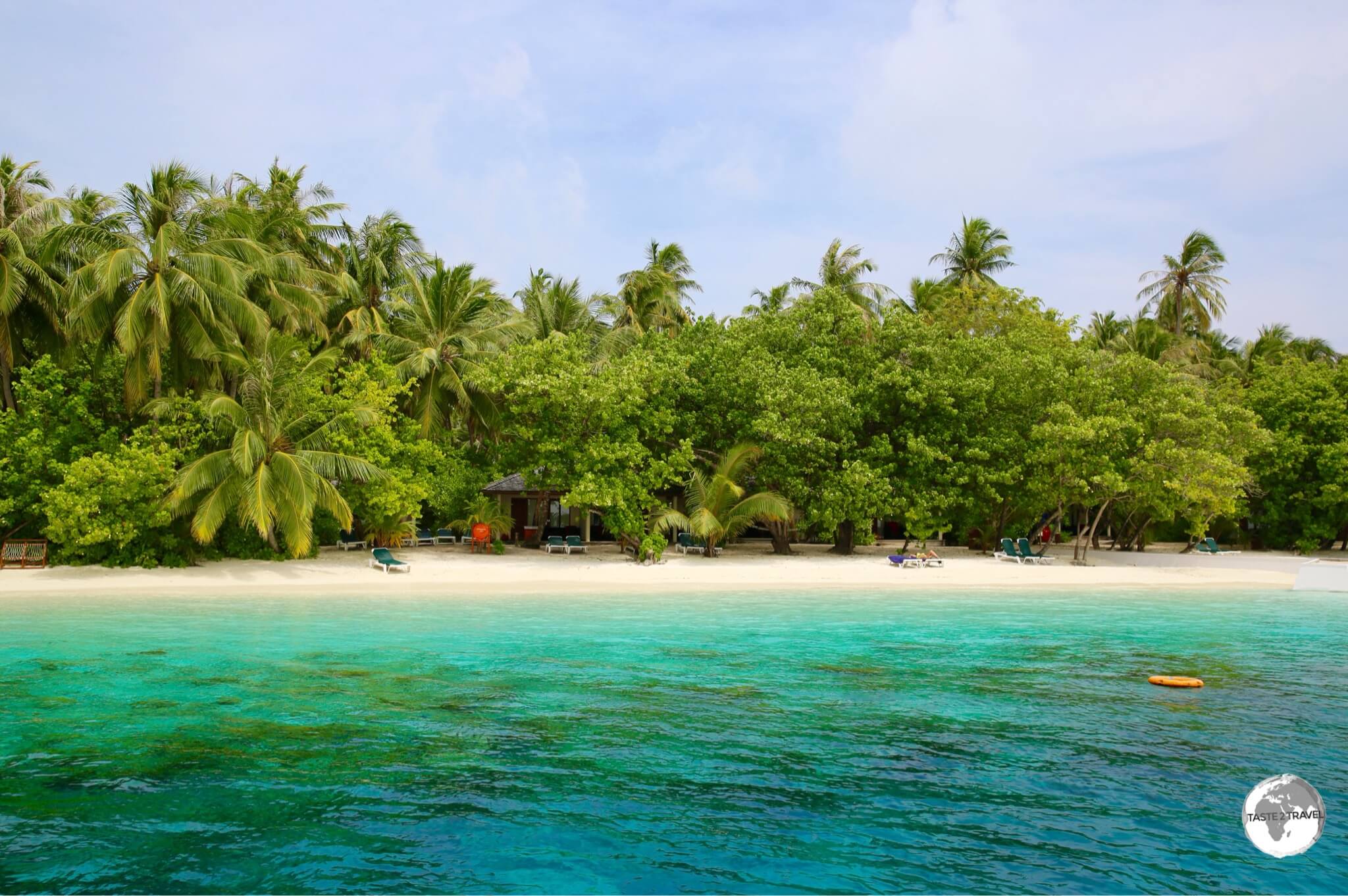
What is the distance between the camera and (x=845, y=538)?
94.2ft

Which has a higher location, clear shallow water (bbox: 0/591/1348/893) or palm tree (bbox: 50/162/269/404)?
palm tree (bbox: 50/162/269/404)

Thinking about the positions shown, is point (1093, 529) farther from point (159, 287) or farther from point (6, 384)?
point (6, 384)

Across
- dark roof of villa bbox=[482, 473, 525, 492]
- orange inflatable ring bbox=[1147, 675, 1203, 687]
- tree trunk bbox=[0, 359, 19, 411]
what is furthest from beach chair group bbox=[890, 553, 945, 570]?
tree trunk bbox=[0, 359, 19, 411]

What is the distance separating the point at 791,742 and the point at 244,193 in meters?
27.2

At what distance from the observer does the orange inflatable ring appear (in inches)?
409

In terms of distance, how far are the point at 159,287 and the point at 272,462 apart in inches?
186

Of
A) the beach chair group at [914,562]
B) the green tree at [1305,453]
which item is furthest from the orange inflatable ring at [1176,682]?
the green tree at [1305,453]

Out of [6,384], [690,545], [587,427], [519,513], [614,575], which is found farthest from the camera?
[519,513]

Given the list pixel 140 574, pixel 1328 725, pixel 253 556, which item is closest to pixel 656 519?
pixel 253 556

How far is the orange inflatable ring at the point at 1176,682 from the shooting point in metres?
10.4

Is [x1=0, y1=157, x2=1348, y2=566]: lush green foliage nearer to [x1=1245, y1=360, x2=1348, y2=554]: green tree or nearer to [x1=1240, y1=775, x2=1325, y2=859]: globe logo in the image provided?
[x1=1245, y1=360, x2=1348, y2=554]: green tree

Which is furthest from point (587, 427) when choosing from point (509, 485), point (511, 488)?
point (509, 485)

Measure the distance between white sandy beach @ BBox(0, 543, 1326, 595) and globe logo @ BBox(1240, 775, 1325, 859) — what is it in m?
14.6

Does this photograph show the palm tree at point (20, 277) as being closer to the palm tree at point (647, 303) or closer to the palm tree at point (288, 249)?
the palm tree at point (288, 249)
